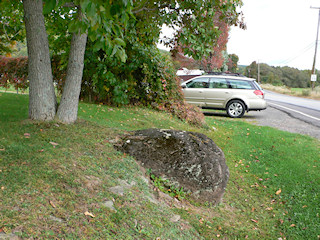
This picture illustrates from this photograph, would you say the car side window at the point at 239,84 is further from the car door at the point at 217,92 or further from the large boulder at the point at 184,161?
the large boulder at the point at 184,161

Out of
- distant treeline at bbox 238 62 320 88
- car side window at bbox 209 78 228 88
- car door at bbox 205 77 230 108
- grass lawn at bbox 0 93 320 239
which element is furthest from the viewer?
distant treeline at bbox 238 62 320 88

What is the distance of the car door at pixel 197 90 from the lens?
44.4 feet

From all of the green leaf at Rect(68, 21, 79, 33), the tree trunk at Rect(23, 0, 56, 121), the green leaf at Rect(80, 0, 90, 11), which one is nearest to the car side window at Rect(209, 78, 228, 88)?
→ the tree trunk at Rect(23, 0, 56, 121)

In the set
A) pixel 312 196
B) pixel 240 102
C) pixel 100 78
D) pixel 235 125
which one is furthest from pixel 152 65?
pixel 312 196

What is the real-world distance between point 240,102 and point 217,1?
7740mm

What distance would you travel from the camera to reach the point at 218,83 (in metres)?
13.4

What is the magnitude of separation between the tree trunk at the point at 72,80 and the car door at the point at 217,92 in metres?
8.81

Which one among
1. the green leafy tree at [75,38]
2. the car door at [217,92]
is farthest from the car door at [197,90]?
the green leafy tree at [75,38]

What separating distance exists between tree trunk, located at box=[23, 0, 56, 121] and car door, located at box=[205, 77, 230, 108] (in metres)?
9.15

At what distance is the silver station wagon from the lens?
508 inches

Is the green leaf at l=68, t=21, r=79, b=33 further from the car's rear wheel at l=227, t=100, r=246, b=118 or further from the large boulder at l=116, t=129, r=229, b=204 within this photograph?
the car's rear wheel at l=227, t=100, r=246, b=118

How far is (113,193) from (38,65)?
109 inches

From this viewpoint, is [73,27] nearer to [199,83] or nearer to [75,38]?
[75,38]

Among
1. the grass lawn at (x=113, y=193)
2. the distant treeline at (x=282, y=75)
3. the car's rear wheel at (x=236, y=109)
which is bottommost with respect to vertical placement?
the grass lawn at (x=113, y=193)
